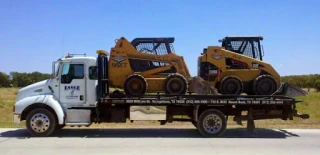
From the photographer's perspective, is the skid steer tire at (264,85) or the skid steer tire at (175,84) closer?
the skid steer tire at (175,84)

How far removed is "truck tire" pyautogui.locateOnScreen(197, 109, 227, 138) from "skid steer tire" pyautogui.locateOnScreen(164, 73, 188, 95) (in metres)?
1.06

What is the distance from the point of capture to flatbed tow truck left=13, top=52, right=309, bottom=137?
1222 centimetres

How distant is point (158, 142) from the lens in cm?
1089

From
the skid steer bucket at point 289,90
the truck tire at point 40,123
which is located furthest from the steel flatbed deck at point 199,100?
the truck tire at point 40,123

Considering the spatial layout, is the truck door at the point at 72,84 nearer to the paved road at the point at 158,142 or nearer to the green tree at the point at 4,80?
the paved road at the point at 158,142

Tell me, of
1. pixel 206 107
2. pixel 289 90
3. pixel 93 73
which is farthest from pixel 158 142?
pixel 289 90

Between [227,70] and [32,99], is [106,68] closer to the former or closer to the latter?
[32,99]

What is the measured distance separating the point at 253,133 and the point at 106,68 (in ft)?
18.0

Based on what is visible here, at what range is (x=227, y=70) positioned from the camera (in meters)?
13.2

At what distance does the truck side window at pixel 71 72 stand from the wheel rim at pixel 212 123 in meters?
4.23

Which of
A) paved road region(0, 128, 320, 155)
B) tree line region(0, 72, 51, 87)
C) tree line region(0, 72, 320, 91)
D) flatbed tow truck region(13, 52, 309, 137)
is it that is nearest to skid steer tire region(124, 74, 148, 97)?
flatbed tow truck region(13, 52, 309, 137)

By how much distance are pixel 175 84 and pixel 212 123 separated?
175cm

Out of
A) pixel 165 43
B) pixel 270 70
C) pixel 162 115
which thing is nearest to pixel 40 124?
pixel 162 115

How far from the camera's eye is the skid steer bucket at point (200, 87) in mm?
12797
